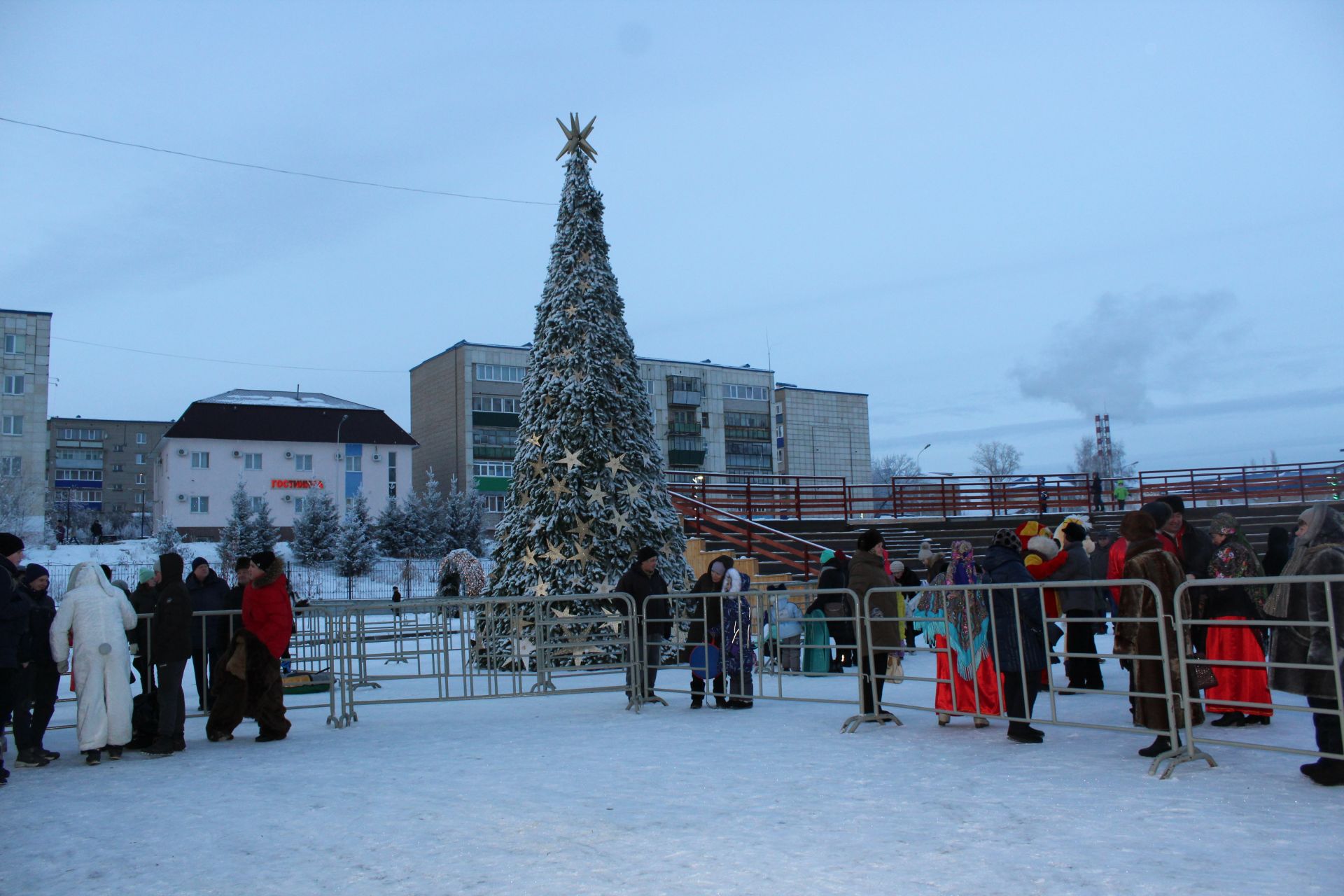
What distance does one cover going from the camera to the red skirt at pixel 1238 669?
312 inches

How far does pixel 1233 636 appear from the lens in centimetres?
802

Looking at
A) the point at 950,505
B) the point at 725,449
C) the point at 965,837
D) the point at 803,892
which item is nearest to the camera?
the point at 803,892

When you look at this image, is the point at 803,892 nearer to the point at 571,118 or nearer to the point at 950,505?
the point at 571,118

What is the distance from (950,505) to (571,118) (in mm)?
20570

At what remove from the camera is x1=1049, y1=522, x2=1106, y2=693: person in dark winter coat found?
10938mm

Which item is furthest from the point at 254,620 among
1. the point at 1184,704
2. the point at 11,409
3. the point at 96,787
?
the point at 11,409

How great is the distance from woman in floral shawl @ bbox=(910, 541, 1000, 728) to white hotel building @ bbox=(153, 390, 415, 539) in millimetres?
59719

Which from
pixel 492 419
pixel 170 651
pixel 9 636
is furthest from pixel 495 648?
pixel 492 419

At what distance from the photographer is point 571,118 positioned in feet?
57.3

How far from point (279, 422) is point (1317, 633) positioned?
73.4 m

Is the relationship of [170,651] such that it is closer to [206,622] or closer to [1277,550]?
[206,622]

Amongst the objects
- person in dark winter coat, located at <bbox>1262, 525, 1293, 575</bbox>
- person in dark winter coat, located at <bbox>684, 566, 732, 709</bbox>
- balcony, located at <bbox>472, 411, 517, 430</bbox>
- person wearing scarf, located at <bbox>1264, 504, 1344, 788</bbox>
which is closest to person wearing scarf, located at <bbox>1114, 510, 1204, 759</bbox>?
person wearing scarf, located at <bbox>1264, 504, 1344, 788</bbox>

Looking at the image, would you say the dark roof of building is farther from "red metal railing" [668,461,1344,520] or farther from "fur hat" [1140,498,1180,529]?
"fur hat" [1140,498,1180,529]

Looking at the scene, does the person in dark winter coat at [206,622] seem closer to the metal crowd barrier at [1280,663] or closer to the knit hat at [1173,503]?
the metal crowd barrier at [1280,663]
